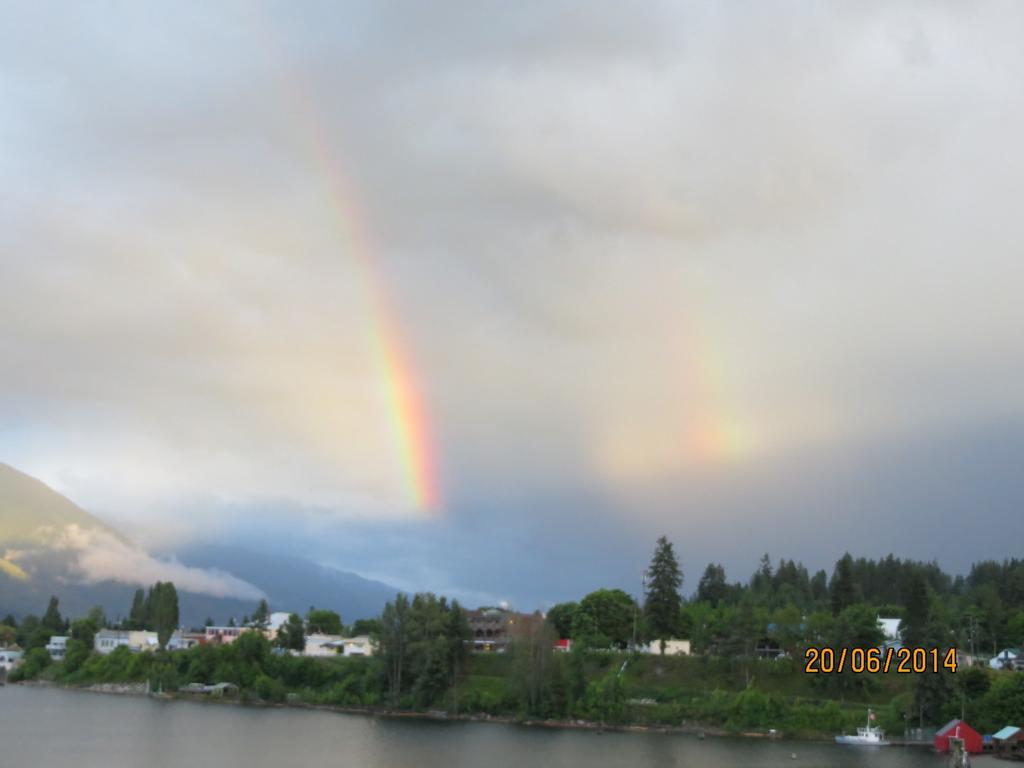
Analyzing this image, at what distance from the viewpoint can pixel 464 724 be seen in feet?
289

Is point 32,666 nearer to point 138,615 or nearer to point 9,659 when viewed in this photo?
point 9,659

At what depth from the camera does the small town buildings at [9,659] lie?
514ft

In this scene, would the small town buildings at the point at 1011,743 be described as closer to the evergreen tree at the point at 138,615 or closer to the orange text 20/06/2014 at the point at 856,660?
the orange text 20/06/2014 at the point at 856,660

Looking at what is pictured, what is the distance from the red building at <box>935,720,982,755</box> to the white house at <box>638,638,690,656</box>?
31570mm

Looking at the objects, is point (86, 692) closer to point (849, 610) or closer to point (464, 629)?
point (464, 629)

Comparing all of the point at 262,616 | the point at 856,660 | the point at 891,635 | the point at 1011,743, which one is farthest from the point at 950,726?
the point at 262,616

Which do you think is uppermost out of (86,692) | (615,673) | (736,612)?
(736,612)

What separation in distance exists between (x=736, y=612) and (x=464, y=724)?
28.1 m

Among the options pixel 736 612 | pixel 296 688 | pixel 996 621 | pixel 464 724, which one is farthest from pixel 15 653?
pixel 996 621

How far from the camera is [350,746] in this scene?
2734 inches

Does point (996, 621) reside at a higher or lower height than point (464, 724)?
higher

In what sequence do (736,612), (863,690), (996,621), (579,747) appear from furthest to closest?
(996,621)
(736,612)
(863,690)
(579,747)

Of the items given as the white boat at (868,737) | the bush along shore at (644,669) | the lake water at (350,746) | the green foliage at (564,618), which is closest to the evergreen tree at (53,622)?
the bush along shore at (644,669)

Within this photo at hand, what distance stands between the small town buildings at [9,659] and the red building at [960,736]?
454 ft
